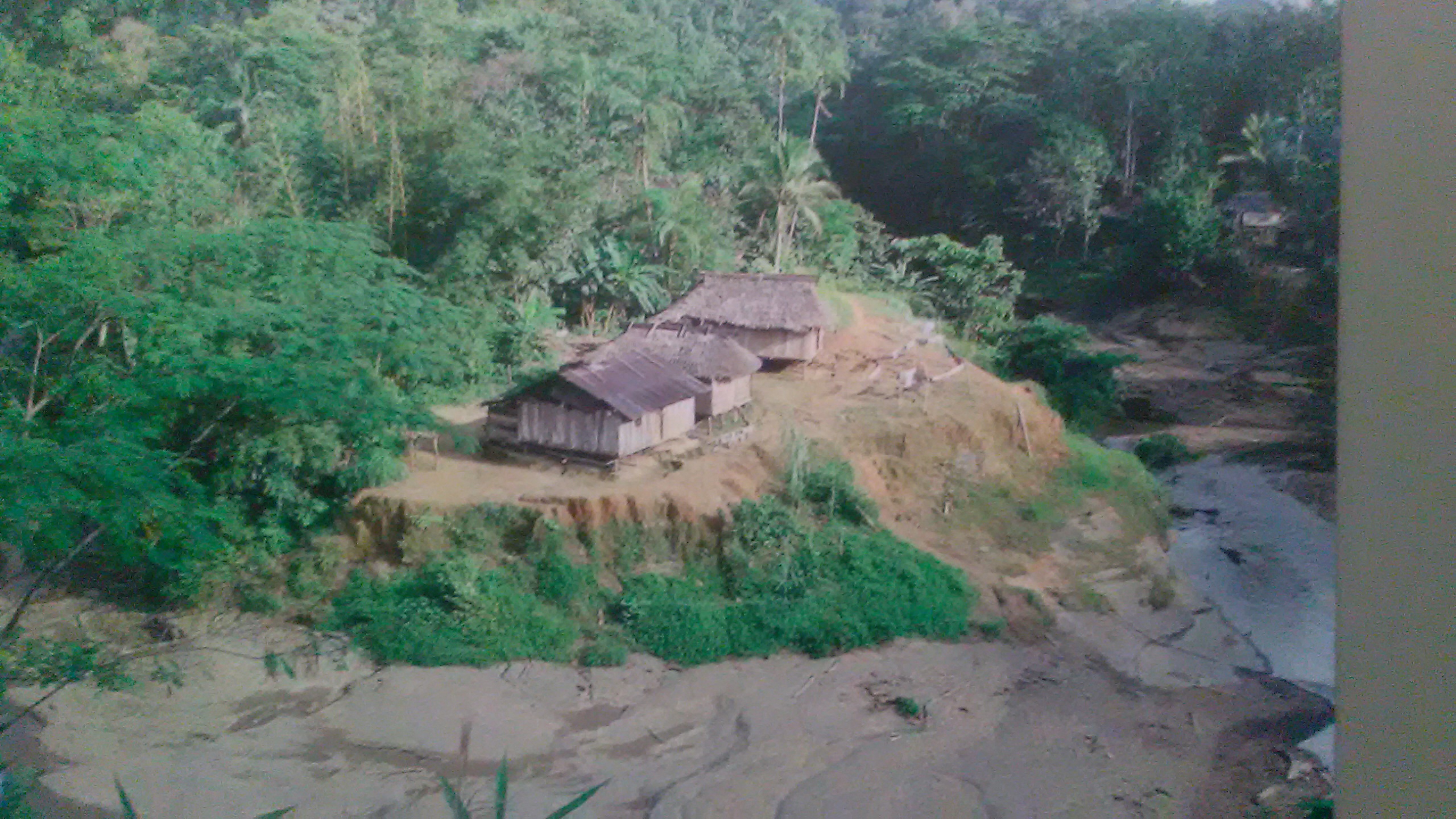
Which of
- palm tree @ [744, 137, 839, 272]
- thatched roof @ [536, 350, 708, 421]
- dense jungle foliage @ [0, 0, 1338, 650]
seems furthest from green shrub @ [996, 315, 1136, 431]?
thatched roof @ [536, 350, 708, 421]

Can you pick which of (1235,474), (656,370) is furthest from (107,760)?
(1235,474)

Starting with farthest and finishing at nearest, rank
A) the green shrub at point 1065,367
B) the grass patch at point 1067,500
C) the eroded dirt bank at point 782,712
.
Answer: the green shrub at point 1065,367 < the grass patch at point 1067,500 < the eroded dirt bank at point 782,712

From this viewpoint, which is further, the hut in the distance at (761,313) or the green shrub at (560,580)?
the hut in the distance at (761,313)

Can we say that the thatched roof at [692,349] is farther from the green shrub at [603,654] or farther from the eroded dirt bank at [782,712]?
the green shrub at [603,654]

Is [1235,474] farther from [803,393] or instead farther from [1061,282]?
[803,393]

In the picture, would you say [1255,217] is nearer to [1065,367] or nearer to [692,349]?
[1065,367]

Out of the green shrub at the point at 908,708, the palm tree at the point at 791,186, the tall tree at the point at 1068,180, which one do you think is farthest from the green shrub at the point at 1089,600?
the palm tree at the point at 791,186

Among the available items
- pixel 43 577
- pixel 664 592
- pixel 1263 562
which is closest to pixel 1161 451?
pixel 1263 562

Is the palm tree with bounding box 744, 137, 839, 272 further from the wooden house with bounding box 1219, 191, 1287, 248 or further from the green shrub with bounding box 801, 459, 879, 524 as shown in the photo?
the wooden house with bounding box 1219, 191, 1287, 248
